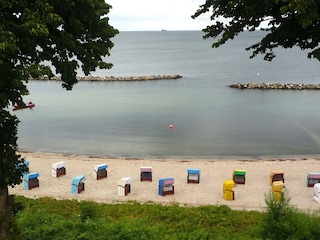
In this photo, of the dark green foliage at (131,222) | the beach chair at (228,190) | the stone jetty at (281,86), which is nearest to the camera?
the dark green foliage at (131,222)

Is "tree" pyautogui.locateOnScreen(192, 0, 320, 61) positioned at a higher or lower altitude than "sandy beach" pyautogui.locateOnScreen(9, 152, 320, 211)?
higher

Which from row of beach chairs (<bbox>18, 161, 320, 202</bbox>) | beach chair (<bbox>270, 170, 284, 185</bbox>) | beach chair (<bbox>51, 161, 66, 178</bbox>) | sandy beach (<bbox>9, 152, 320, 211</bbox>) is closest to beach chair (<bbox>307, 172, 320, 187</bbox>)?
row of beach chairs (<bbox>18, 161, 320, 202</bbox>)

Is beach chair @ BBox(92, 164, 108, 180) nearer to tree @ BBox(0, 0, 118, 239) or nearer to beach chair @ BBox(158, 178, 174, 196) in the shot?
beach chair @ BBox(158, 178, 174, 196)

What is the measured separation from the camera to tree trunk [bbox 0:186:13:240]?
9.35 metres

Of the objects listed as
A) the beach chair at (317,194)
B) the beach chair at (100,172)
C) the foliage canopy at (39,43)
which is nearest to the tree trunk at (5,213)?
the foliage canopy at (39,43)

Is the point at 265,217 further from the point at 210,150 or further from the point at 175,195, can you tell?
the point at 210,150

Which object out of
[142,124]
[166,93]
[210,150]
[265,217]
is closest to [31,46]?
[265,217]

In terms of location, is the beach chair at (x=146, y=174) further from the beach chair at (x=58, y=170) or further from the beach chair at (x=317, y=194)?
the beach chair at (x=317, y=194)

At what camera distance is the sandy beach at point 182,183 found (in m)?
17.4

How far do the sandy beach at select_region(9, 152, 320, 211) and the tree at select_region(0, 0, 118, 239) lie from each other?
27.3 ft

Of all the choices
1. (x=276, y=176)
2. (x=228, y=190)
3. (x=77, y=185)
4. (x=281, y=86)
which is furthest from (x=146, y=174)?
(x=281, y=86)

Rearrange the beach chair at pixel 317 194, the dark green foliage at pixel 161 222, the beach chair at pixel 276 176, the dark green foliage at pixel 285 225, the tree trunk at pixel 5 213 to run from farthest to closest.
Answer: the beach chair at pixel 276 176, the beach chair at pixel 317 194, the dark green foliage at pixel 161 222, the dark green foliage at pixel 285 225, the tree trunk at pixel 5 213

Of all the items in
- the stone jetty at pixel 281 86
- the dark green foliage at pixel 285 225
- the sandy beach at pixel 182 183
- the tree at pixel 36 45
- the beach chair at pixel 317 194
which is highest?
the tree at pixel 36 45

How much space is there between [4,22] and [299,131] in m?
33.0
